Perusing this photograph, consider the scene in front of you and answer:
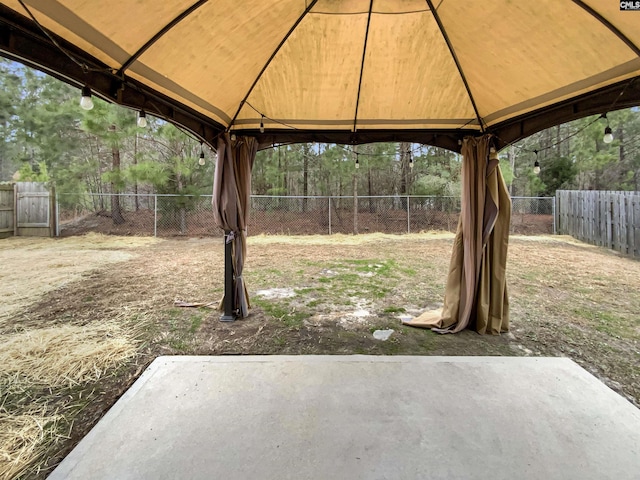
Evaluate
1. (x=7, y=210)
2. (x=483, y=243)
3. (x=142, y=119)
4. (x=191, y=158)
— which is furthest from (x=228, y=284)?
(x=7, y=210)

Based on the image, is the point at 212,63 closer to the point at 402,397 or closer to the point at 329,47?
the point at 329,47

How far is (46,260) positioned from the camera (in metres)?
6.54

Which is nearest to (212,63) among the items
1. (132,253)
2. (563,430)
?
(563,430)

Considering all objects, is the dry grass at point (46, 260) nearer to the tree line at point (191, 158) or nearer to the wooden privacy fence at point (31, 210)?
the wooden privacy fence at point (31, 210)

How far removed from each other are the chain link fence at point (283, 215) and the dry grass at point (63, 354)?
23.9 ft

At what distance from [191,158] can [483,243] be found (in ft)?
29.7

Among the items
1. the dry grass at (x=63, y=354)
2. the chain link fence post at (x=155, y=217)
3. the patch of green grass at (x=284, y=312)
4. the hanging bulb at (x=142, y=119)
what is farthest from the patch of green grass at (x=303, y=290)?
the chain link fence post at (x=155, y=217)

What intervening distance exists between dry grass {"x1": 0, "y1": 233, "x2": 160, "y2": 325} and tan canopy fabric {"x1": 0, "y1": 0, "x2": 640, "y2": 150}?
3311 millimetres

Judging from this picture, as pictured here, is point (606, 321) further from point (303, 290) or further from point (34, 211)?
point (34, 211)

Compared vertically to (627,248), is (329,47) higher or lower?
higher

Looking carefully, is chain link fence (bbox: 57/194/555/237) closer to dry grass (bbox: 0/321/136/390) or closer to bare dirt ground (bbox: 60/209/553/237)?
bare dirt ground (bbox: 60/209/553/237)

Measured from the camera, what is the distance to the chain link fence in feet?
34.2

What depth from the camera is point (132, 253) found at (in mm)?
7633

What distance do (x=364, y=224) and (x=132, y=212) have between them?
8529mm
